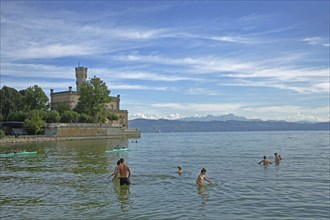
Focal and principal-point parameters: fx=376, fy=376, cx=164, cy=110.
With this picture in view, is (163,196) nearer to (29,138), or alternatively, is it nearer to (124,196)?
(124,196)

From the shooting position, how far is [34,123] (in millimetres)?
83188

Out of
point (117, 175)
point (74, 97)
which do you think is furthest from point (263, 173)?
point (74, 97)

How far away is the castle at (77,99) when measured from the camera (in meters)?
118

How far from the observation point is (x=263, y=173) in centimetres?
2928

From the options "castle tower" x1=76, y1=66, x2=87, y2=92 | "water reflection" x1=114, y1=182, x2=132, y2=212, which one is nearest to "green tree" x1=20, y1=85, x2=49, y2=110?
"castle tower" x1=76, y1=66, x2=87, y2=92

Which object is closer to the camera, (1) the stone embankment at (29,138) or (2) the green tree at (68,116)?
(1) the stone embankment at (29,138)

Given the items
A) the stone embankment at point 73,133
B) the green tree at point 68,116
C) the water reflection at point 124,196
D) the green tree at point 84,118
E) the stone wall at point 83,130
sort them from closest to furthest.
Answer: the water reflection at point 124,196
the stone embankment at point 73,133
the stone wall at point 83,130
the green tree at point 68,116
the green tree at point 84,118

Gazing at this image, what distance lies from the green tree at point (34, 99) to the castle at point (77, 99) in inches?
766

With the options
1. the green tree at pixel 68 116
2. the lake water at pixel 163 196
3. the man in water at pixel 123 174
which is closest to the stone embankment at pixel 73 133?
the green tree at pixel 68 116

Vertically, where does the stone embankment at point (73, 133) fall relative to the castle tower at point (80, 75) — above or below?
below


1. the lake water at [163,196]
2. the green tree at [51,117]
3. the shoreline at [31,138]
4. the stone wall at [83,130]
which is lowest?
the lake water at [163,196]

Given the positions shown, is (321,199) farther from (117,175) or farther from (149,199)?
(117,175)

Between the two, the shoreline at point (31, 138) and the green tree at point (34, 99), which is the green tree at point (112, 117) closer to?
the shoreline at point (31, 138)

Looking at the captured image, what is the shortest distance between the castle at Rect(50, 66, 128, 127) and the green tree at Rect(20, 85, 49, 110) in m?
19.5
